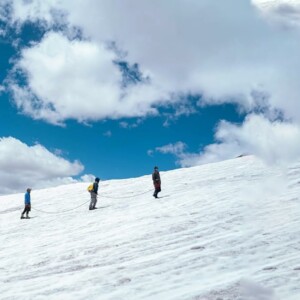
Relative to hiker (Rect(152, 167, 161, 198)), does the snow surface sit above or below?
below

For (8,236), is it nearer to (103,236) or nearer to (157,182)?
(103,236)

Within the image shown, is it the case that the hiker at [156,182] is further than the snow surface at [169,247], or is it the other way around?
the hiker at [156,182]

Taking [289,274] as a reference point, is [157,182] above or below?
above

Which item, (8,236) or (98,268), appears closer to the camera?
(98,268)

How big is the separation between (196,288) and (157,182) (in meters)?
13.3

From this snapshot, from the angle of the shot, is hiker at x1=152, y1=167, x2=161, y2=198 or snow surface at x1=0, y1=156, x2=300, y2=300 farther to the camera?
hiker at x1=152, y1=167, x2=161, y2=198

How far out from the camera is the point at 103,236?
14.6m

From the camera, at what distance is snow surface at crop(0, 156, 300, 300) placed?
891 cm

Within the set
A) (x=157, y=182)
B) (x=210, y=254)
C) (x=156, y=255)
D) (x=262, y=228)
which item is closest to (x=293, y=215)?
(x=262, y=228)

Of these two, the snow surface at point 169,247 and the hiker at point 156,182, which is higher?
the hiker at point 156,182

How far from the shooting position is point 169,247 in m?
11.9

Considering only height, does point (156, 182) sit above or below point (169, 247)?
above

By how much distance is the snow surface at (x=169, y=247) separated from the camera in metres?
8.91

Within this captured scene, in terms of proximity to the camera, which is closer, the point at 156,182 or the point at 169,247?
the point at 169,247
